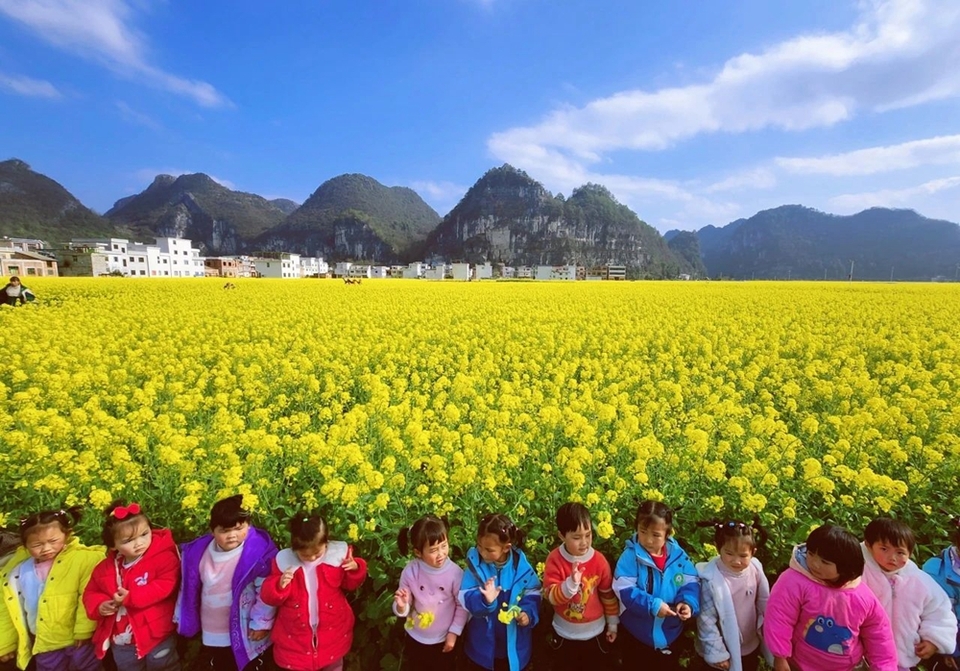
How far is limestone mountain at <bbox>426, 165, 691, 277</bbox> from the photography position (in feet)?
469

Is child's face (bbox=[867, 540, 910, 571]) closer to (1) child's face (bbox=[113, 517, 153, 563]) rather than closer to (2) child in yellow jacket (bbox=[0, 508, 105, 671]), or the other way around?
(1) child's face (bbox=[113, 517, 153, 563])

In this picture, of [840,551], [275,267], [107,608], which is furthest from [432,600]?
[275,267]

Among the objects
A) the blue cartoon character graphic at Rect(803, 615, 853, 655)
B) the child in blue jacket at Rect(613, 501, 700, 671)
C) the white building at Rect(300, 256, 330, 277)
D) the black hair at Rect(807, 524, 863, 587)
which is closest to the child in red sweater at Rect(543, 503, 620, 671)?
the child in blue jacket at Rect(613, 501, 700, 671)

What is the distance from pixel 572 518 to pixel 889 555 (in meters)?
1.63

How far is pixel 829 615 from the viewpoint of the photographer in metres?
2.33

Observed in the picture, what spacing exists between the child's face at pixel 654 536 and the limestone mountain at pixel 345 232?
Answer: 144 m

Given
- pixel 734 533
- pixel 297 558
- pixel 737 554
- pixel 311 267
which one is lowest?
pixel 297 558

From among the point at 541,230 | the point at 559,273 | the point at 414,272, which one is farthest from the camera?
the point at 541,230

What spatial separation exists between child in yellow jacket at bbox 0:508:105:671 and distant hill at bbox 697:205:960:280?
488 ft

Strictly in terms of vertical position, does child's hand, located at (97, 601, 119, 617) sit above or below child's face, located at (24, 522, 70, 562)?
below

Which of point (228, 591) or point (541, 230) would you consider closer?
point (228, 591)

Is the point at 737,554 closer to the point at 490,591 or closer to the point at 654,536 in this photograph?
the point at 654,536

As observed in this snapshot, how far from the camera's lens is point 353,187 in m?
185

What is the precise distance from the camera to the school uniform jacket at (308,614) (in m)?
2.59
